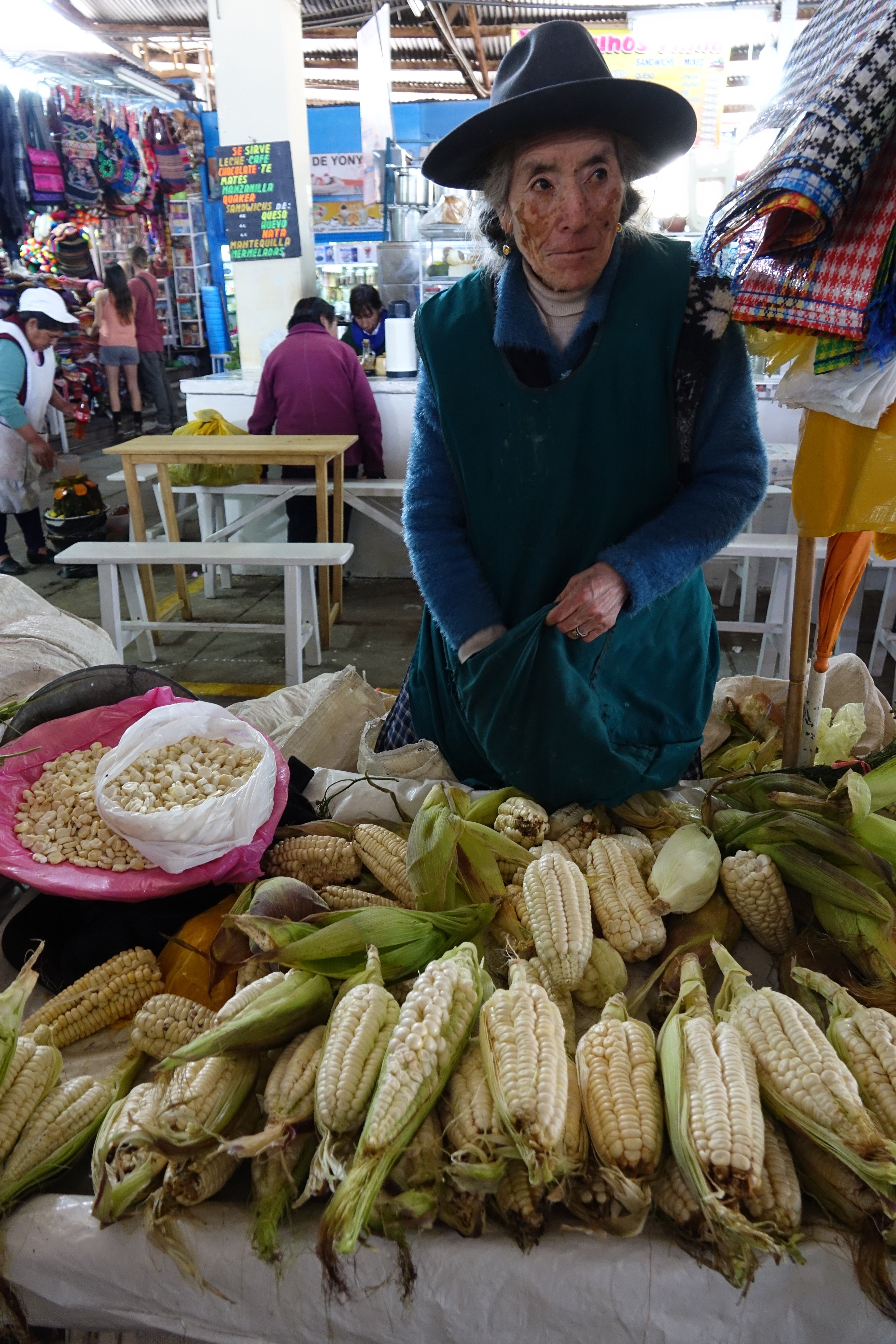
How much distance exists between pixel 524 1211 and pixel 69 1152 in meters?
0.69

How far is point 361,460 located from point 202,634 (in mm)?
1831

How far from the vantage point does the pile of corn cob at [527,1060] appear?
110 cm

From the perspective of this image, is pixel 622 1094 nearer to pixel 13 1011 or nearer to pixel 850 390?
pixel 13 1011

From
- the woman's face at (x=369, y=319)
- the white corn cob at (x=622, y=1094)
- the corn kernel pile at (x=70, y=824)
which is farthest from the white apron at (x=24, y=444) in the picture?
the white corn cob at (x=622, y=1094)

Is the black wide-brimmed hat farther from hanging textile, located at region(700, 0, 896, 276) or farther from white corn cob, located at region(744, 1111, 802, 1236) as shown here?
white corn cob, located at region(744, 1111, 802, 1236)

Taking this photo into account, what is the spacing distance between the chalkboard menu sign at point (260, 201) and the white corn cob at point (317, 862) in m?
6.96

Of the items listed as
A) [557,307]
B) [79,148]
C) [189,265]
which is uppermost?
[79,148]

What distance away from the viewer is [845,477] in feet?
5.90

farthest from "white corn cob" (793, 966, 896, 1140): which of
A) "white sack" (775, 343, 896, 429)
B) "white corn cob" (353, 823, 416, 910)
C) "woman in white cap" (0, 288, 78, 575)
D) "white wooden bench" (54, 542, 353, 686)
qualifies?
"woman in white cap" (0, 288, 78, 575)

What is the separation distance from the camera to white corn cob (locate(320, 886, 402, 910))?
5.57ft

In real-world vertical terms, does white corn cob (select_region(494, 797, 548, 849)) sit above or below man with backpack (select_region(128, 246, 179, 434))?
below

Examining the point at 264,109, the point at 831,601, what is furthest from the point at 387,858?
the point at 264,109

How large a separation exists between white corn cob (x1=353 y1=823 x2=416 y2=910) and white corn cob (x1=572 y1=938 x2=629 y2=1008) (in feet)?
1.19

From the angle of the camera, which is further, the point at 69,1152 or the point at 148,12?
the point at 148,12
